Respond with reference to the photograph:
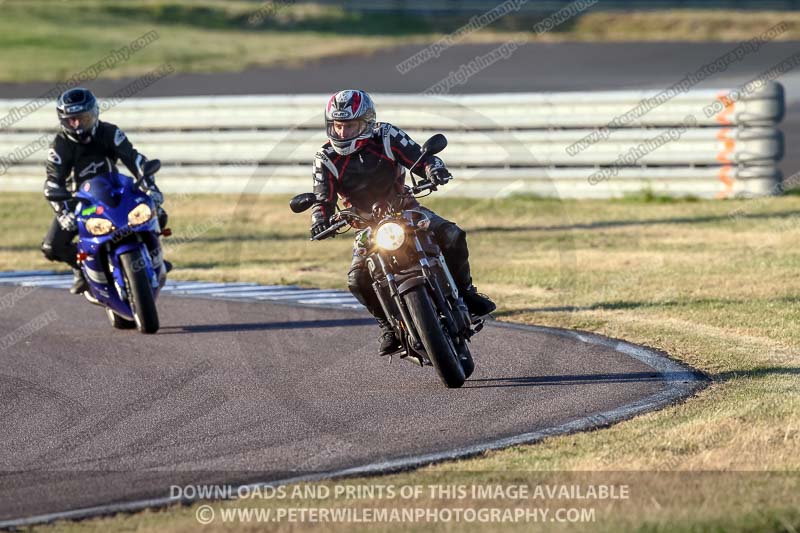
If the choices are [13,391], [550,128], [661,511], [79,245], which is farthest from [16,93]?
[661,511]

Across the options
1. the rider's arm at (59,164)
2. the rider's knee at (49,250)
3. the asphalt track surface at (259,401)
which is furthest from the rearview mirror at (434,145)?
the rider's knee at (49,250)

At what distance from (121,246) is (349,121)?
3126 mm

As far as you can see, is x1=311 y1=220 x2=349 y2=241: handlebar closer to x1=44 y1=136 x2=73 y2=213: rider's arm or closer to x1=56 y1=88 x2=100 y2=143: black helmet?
x1=56 y1=88 x2=100 y2=143: black helmet

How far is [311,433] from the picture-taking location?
7141 mm

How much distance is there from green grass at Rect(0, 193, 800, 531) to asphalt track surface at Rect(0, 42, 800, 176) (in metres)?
11.8

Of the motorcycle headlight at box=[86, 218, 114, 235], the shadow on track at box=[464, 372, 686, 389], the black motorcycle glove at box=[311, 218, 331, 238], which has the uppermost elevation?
the motorcycle headlight at box=[86, 218, 114, 235]

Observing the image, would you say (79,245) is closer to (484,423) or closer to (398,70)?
(484,423)

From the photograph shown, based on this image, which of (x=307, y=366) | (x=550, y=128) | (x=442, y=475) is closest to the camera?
(x=442, y=475)

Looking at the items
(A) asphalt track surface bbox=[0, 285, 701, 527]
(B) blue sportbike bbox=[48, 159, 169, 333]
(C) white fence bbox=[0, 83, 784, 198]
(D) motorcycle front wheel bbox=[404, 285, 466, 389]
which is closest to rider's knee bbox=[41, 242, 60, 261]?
(B) blue sportbike bbox=[48, 159, 169, 333]

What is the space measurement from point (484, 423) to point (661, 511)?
213 centimetres

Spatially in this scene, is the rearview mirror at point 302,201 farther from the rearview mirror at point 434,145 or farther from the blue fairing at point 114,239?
the blue fairing at point 114,239

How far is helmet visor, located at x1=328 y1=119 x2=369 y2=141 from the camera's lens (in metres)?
8.20

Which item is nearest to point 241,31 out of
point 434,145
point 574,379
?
point 574,379

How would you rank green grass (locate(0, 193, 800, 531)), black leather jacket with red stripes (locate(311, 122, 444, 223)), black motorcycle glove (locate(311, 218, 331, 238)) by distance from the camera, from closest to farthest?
green grass (locate(0, 193, 800, 531))
black motorcycle glove (locate(311, 218, 331, 238))
black leather jacket with red stripes (locate(311, 122, 444, 223))
